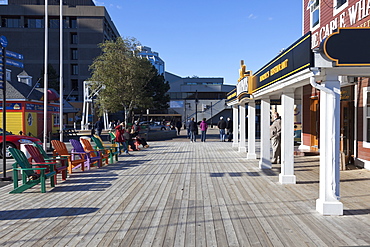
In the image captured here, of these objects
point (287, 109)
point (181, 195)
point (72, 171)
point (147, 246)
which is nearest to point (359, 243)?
point (147, 246)

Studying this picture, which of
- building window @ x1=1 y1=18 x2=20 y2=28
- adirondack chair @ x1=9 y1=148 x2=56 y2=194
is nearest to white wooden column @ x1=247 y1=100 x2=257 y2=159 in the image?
adirondack chair @ x1=9 y1=148 x2=56 y2=194

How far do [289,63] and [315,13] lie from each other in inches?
355

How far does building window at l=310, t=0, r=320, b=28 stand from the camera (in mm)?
14142

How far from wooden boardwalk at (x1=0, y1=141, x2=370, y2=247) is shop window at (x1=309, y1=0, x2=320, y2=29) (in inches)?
271

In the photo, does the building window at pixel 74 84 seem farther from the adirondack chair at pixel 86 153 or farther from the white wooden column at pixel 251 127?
the adirondack chair at pixel 86 153

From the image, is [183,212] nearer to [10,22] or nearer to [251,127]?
[251,127]

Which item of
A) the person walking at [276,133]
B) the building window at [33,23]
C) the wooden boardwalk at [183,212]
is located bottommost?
the wooden boardwalk at [183,212]

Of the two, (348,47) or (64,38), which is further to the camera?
(64,38)

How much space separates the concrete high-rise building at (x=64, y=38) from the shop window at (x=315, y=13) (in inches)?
2298

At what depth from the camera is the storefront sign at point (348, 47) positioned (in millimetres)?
Answer: 5406

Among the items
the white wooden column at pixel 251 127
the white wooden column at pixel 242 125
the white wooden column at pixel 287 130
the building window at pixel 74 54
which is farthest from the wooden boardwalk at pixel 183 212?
the building window at pixel 74 54

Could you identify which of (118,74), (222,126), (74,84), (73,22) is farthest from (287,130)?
(73,22)

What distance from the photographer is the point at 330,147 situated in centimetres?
590

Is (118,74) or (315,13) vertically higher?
(315,13)
